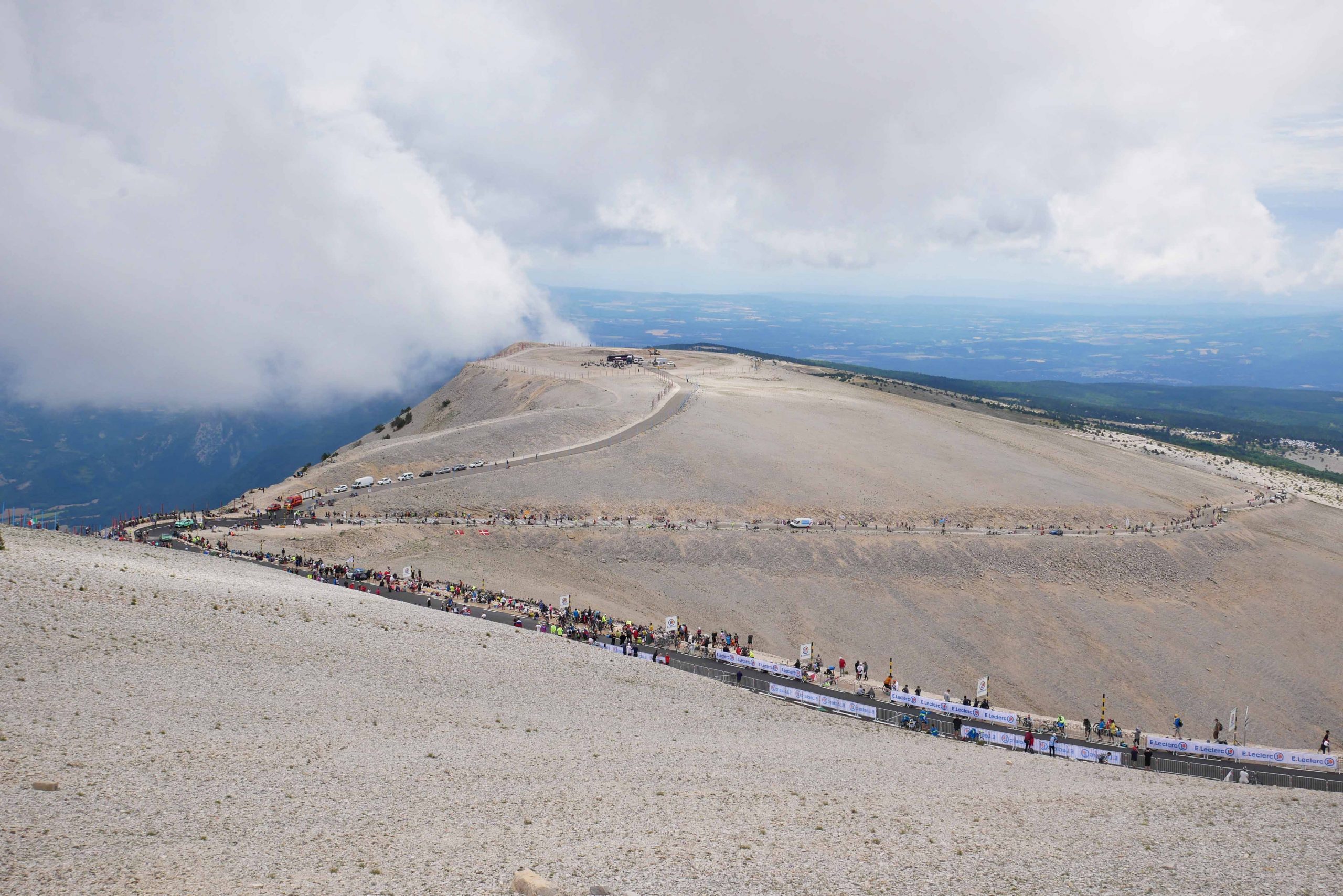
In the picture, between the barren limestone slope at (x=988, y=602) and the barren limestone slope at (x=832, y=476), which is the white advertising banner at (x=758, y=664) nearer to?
the barren limestone slope at (x=988, y=602)

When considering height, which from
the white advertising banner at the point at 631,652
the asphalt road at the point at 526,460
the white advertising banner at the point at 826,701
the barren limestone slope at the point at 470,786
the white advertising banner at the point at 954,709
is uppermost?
the asphalt road at the point at 526,460

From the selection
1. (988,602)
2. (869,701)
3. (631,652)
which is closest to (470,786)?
(631,652)

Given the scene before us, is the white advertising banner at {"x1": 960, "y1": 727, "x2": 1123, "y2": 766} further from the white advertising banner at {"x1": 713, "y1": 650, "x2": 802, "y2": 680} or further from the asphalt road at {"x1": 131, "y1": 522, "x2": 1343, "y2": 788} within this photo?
the white advertising banner at {"x1": 713, "y1": 650, "x2": 802, "y2": 680}

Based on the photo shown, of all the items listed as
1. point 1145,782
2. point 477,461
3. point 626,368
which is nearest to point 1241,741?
point 1145,782

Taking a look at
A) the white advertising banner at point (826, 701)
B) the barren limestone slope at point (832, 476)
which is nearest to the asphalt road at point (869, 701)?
the white advertising banner at point (826, 701)

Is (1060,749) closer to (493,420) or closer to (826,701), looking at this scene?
(826,701)

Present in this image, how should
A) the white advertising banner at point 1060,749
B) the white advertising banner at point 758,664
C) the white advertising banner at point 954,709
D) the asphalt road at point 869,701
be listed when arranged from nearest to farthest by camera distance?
the white advertising banner at point 1060,749
the asphalt road at point 869,701
the white advertising banner at point 954,709
the white advertising banner at point 758,664
